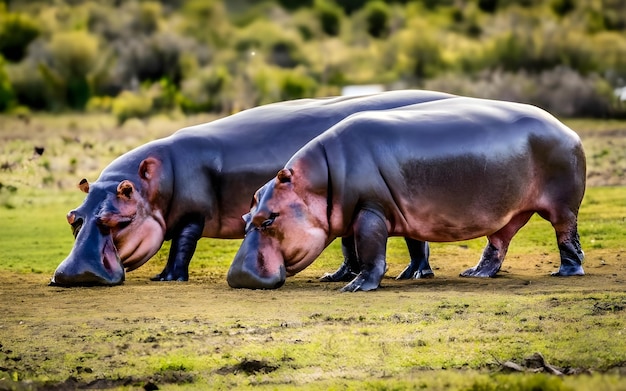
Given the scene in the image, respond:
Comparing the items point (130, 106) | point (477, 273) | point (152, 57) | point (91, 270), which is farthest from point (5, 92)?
point (477, 273)

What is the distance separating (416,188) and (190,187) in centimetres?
254

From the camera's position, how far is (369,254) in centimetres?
1188

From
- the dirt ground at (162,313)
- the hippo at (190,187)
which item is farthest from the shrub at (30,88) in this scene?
the dirt ground at (162,313)

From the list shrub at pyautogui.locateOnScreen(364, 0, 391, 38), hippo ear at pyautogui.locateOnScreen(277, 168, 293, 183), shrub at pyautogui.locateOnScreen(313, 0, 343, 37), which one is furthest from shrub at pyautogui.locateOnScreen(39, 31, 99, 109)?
hippo ear at pyautogui.locateOnScreen(277, 168, 293, 183)

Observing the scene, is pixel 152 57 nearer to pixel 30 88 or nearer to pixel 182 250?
pixel 30 88

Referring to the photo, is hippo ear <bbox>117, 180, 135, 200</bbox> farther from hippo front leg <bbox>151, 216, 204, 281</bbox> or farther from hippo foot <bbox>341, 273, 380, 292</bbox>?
hippo foot <bbox>341, 273, 380, 292</bbox>

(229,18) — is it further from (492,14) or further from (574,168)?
(574,168)

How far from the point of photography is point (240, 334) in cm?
981

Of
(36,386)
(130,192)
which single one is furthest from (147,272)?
(36,386)

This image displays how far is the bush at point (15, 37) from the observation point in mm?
33469

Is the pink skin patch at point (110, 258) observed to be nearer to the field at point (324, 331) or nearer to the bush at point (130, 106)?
the field at point (324, 331)

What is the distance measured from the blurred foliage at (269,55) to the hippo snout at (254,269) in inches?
761

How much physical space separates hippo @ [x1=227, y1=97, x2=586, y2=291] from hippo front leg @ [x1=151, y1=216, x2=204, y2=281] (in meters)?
1.53

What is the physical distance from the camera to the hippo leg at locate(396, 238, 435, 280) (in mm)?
13500
